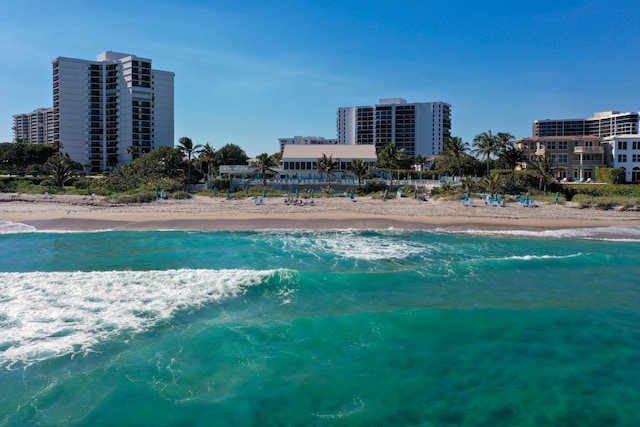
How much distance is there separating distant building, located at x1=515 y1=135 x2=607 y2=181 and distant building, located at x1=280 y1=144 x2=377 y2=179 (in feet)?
64.5

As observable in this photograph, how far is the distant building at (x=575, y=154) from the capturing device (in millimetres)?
58844

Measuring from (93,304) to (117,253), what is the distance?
8.49 metres

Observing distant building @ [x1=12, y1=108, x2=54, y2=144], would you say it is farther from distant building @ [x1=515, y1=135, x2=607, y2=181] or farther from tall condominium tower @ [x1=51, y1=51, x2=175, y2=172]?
distant building @ [x1=515, y1=135, x2=607, y2=181]

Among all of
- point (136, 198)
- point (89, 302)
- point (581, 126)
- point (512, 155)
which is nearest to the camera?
point (89, 302)

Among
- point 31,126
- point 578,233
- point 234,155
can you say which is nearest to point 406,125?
point 234,155

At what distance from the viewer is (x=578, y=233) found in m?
28.7

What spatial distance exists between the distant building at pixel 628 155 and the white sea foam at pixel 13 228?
2278 inches

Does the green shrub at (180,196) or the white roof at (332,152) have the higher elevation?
the white roof at (332,152)

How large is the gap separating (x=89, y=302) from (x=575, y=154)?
59.9m

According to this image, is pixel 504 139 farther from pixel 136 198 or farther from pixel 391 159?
pixel 136 198

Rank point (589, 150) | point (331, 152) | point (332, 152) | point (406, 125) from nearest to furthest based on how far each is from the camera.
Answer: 1. point (589, 150)
2. point (331, 152)
3. point (332, 152)
4. point (406, 125)

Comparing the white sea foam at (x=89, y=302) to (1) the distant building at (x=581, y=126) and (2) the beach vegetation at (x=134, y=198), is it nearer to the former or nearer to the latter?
(2) the beach vegetation at (x=134, y=198)

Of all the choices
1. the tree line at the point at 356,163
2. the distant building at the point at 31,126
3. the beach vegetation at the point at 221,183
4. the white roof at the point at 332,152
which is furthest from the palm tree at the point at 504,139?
the distant building at the point at 31,126

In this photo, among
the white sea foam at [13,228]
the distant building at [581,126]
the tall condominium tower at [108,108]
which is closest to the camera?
the white sea foam at [13,228]
